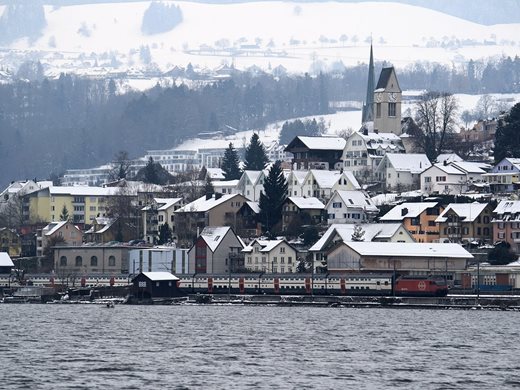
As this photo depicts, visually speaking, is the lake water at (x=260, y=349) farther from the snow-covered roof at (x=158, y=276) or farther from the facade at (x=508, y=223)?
the facade at (x=508, y=223)

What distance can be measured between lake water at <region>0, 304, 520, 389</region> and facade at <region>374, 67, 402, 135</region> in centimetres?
6307

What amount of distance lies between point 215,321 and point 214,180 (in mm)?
71130

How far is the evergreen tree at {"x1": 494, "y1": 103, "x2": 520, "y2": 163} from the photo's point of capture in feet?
419

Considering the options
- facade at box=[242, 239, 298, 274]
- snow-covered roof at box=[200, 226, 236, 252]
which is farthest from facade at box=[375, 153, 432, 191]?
facade at box=[242, 239, 298, 274]

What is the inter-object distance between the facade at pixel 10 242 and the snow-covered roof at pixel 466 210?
3536 centimetres

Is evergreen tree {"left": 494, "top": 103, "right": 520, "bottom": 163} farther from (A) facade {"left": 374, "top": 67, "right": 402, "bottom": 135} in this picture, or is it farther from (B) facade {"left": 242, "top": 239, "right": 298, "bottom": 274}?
(B) facade {"left": 242, "top": 239, "right": 298, "bottom": 274}

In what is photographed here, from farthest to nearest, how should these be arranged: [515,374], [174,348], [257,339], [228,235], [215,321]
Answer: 1. [228,235]
2. [215,321]
3. [257,339]
4. [174,348]
5. [515,374]

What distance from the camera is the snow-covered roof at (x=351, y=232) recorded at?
356 ft

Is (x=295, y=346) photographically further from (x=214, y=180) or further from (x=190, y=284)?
(x=214, y=180)

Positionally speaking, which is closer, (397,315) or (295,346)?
(295,346)

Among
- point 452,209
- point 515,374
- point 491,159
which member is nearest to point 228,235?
point 452,209

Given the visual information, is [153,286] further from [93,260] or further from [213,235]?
[93,260]

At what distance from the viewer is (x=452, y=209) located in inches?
4441

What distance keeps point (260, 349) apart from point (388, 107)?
88567mm
